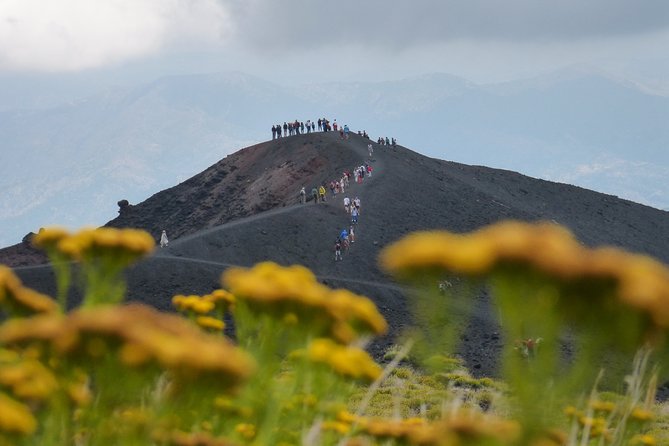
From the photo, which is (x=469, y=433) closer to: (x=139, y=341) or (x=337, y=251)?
(x=139, y=341)

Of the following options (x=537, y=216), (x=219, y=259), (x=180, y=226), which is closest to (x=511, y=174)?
(x=537, y=216)

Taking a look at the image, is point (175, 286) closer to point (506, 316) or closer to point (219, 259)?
point (219, 259)

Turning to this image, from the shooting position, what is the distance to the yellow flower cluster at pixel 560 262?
241 centimetres

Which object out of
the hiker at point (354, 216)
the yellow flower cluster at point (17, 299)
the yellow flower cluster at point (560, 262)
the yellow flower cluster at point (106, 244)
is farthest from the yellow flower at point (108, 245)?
the hiker at point (354, 216)

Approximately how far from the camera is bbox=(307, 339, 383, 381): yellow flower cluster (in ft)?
12.0

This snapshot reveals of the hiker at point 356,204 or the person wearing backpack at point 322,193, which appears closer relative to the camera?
the hiker at point 356,204

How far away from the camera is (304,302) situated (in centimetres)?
345

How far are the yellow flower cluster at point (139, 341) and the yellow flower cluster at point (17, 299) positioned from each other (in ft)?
2.80

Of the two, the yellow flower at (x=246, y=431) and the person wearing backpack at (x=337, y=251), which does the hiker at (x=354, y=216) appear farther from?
the yellow flower at (x=246, y=431)

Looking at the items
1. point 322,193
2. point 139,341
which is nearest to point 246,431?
point 139,341

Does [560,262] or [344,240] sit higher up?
[344,240]

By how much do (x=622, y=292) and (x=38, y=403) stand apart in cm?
222

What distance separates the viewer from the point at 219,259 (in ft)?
125

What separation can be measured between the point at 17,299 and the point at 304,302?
148cm
